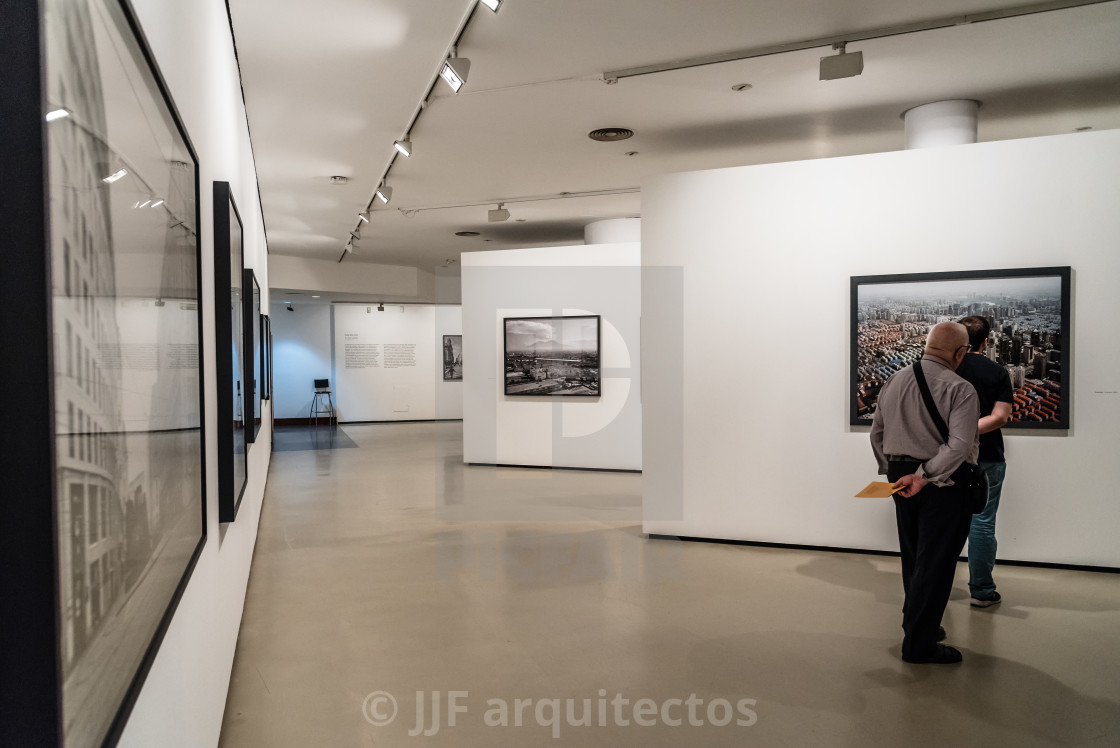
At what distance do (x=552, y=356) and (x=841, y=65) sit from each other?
237 inches

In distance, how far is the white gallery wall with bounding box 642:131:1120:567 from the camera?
5305 millimetres

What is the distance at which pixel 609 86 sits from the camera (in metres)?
5.62

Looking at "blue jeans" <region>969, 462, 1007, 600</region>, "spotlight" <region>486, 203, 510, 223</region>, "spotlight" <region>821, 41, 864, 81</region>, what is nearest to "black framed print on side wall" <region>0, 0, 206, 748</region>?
"spotlight" <region>821, 41, 864, 81</region>

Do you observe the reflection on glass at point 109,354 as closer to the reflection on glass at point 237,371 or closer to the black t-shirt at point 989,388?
the reflection on glass at point 237,371

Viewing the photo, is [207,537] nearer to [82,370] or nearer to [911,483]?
[82,370]

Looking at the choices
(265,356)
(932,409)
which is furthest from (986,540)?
(265,356)

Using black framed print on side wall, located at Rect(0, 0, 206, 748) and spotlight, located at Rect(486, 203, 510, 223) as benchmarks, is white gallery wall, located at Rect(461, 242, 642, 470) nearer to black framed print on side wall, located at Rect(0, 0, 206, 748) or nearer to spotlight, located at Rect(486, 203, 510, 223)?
spotlight, located at Rect(486, 203, 510, 223)

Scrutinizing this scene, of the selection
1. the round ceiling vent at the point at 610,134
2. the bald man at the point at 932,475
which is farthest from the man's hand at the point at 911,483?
the round ceiling vent at the point at 610,134

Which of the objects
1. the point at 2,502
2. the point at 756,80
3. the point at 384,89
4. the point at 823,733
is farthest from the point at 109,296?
the point at 756,80

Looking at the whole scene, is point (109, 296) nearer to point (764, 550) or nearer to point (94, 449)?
point (94, 449)

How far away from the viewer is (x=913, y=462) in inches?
150

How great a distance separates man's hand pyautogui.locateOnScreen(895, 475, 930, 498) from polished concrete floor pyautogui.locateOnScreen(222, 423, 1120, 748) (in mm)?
889

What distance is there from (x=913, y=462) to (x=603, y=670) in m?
1.89

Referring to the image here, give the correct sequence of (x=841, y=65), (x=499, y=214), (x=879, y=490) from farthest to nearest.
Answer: (x=499, y=214) < (x=841, y=65) < (x=879, y=490)
